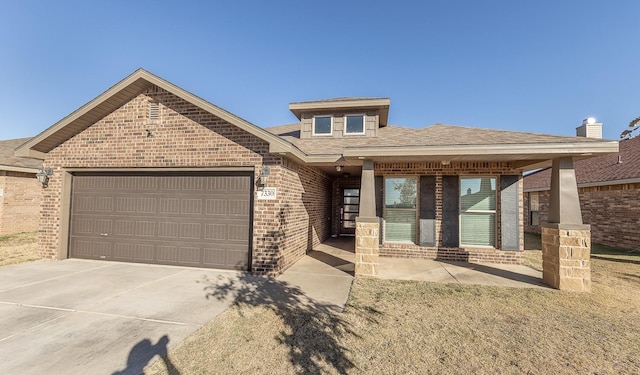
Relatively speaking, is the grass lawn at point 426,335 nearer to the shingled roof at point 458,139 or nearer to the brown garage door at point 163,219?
the brown garage door at point 163,219

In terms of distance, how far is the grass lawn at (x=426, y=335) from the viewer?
9.73 ft

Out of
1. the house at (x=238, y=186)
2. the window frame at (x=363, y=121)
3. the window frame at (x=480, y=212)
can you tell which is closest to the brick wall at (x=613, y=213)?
the house at (x=238, y=186)

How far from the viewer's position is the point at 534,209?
53.6ft

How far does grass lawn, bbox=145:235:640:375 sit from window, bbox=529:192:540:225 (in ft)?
42.1

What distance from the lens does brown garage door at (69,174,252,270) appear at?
677 centimetres

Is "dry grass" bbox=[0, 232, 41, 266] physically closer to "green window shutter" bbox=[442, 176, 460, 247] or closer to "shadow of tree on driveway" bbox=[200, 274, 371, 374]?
"shadow of tree on driveway" bbox=[200, 274, 371, 374]

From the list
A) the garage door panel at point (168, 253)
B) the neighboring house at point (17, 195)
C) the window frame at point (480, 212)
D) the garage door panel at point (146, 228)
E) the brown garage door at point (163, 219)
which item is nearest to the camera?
the brown garage door at point (163, 219)

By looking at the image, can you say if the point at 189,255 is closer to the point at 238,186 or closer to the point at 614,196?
the point at 238,186

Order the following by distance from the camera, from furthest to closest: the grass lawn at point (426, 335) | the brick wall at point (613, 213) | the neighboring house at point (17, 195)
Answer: the neighboring house at point (17, 195), the brick wall at point (613, 213), the grass lawn at point (426, 335)

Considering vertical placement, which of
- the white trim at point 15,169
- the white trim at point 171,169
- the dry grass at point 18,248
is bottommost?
the dry grass at point 18,248

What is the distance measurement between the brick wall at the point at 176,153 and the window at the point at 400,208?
9.64 ft

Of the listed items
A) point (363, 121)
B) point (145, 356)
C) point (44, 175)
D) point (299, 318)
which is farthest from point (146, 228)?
point (363, 121)

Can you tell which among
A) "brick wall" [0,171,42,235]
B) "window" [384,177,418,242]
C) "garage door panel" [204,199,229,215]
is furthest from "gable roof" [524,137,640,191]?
"brick wall" [0,171,42,235]

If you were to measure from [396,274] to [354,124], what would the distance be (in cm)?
589
